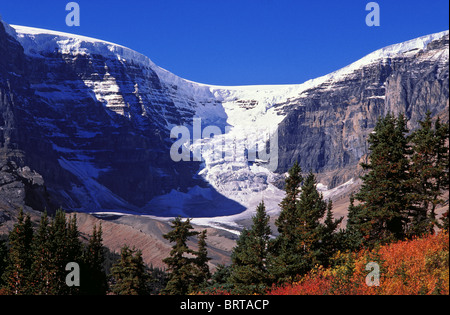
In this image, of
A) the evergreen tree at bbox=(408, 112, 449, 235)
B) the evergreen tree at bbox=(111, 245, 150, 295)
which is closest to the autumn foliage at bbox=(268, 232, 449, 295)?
the evergreen tree at bbox=(408, 112, 449, 235)

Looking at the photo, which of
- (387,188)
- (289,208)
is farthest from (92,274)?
(387,188)

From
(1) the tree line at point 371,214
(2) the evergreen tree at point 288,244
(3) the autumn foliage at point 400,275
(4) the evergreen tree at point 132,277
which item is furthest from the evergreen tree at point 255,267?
(4) the evergreen tree at point 132,277

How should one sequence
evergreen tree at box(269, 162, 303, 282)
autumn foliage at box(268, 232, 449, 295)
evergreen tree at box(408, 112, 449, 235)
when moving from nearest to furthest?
1. autumn foliage at box(268, 232, 449, 295)
2. evergreen tree at box(408, 112, 449, 235)
3. evergreen tree at box(269, 162, 303, 282)

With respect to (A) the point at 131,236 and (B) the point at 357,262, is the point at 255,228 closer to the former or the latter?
(B) the point at 357,262

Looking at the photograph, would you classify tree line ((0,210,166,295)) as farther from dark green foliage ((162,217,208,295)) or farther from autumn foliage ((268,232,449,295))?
→ autumn foliage ((268,232,449,295))
